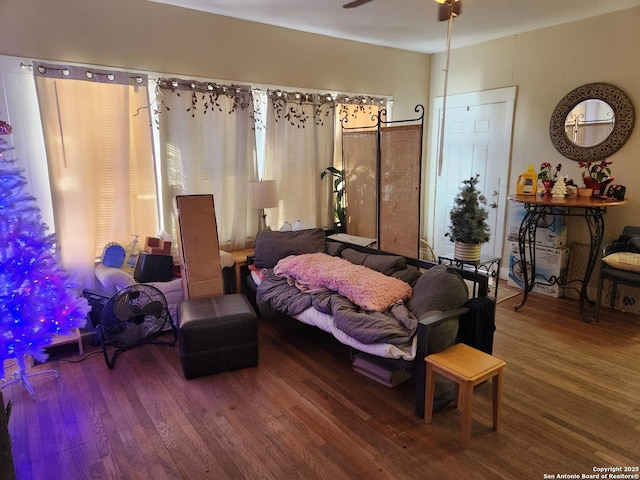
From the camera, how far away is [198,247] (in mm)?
3359

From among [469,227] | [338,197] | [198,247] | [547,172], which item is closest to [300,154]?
[338,197]

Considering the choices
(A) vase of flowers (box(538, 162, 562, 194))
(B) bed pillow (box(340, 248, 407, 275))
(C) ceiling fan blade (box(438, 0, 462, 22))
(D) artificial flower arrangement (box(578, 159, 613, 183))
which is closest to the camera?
(C) ceiling fan blade (box(438, 0, 462, 22))

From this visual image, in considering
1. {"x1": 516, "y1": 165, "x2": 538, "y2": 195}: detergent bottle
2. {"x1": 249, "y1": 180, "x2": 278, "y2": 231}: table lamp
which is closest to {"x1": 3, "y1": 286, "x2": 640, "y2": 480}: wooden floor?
{"x1": 249, "y1": 180, "x2": 278, "y2": 231}: table lamp

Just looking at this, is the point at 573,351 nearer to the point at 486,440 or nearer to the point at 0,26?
the point at 486,440

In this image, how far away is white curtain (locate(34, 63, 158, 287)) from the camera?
9.92 feet

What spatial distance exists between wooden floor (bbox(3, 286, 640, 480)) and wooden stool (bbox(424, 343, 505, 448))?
0.13 m

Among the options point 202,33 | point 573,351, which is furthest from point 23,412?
point 573,351

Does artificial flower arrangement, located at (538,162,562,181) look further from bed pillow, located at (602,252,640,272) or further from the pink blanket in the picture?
the pink blanket

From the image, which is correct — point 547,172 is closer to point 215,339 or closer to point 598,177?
point 598,177

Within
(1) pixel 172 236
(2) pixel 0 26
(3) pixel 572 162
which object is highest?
A: (2) pixel 0 26

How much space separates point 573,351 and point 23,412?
146 inches

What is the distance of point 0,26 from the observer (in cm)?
277

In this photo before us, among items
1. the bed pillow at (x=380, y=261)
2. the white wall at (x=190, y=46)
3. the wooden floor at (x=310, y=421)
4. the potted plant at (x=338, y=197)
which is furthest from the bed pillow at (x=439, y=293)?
the white wall at (x=190, y=46)

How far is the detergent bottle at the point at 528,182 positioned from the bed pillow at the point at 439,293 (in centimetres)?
177
